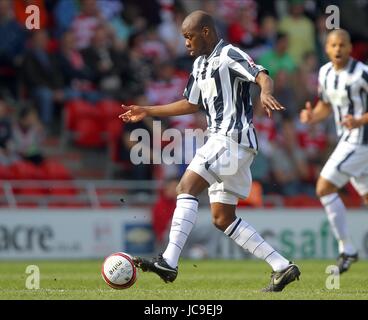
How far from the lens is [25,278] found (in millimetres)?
11633

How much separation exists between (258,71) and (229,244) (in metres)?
8.95

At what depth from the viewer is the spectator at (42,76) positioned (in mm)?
18609

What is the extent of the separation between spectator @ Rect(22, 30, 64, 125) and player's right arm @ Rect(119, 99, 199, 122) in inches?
343

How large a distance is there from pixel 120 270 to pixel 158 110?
1.59m

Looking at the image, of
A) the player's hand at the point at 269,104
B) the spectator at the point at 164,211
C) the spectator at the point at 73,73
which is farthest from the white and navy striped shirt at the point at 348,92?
the spectator at the point at 73,73

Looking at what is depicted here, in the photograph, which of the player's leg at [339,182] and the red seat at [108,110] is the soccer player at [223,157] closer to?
the player's leg at [339,182]

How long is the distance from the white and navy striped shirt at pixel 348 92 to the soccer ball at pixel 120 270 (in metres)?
4.21

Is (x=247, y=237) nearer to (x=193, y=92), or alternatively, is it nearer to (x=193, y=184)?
(x=193, y=184)

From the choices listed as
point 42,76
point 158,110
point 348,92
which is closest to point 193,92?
point 158,110

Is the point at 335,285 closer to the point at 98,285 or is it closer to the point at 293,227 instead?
the point at 98,285

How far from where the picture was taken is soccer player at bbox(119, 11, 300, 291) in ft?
31.5

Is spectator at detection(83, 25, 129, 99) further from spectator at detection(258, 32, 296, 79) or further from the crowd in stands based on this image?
spectator at detection(258, 32, 296, 79)

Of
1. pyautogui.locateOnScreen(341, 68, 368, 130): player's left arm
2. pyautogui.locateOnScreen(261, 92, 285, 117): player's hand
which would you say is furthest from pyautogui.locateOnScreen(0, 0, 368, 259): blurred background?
pyautogui.locateOnScreen(261, 92, 285, 117): player's hand
